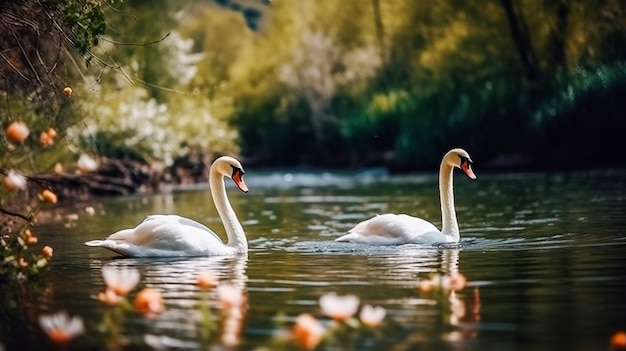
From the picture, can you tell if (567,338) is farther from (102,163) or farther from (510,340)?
(102,163)

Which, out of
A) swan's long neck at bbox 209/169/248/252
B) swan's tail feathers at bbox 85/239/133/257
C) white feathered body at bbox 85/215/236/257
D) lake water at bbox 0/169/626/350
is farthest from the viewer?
swan's long neck at bbox 209/169/248/252

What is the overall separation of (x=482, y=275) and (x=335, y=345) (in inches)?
163

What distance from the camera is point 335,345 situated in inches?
334

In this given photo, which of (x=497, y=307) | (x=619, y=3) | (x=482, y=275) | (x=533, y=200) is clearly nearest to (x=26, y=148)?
(x=533, y=200)


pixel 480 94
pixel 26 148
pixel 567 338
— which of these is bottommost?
pixel 567 338

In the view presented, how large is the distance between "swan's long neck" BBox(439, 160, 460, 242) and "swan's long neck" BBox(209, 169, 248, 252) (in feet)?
8.61

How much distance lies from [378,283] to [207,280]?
3.09 meters

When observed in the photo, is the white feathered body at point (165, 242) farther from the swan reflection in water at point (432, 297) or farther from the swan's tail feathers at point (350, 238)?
the swan's tail feathers at point (350, 238)

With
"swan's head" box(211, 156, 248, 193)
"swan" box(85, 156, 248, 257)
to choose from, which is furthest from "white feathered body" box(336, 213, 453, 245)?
"swan" box(85, 156, 248, 257)

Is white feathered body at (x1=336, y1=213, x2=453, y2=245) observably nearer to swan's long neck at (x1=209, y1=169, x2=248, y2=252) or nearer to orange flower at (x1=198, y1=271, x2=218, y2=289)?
swan's long neck at (x1=209, y1=169, x2=248, y2=252)

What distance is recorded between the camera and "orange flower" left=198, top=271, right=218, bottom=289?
9086mm

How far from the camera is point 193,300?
35.5ft

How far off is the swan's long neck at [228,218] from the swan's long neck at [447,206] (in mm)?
2624

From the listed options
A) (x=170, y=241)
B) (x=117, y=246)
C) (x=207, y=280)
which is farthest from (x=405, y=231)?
(x=207, y=280)
